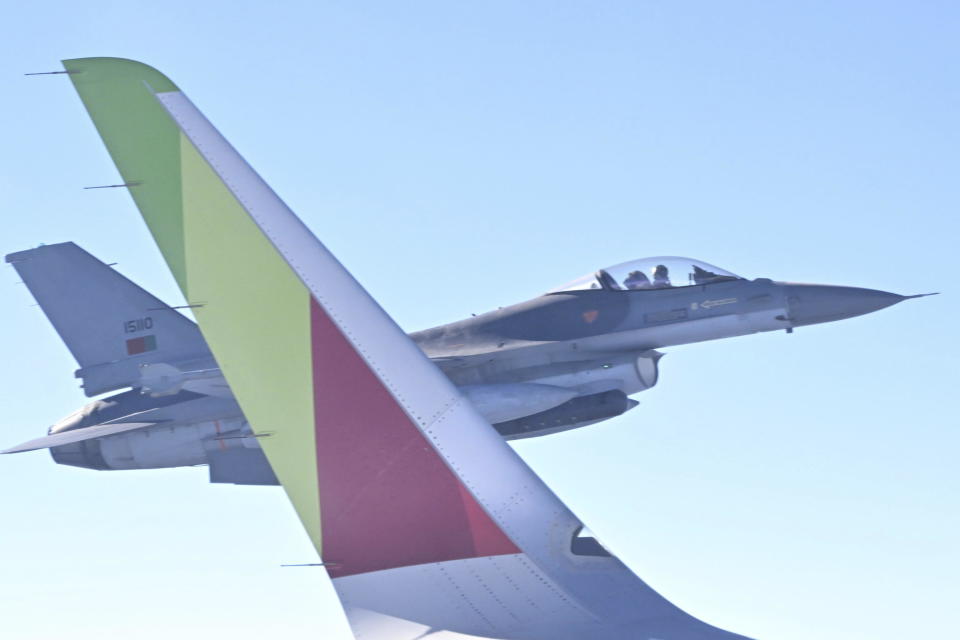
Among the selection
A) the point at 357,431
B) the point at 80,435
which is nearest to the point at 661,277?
the point at 80,435

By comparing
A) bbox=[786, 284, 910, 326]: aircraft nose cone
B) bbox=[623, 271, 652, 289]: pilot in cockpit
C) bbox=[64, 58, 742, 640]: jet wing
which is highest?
bbox=[623, 271, 652, 289]: pilot in cockpit

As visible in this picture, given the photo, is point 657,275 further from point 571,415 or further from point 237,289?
point 237,289

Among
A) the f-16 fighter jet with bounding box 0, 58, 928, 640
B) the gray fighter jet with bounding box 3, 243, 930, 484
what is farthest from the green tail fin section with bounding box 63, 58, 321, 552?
the gray fighter jet with bounding box 3, 243, 930, 484

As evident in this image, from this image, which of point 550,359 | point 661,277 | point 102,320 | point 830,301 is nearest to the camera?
point 830,301

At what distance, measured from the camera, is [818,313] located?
21281mm

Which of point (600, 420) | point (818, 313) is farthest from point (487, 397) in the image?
point (818, 313)

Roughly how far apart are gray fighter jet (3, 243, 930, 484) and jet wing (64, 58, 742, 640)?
14.2 m

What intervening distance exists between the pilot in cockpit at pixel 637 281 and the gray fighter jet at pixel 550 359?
21 mm

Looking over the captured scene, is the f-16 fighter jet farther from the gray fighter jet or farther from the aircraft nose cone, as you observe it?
the aircraft nose cone

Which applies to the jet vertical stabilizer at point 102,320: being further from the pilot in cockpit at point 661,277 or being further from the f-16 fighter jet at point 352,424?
the f-16 fighter jet at point 352,424

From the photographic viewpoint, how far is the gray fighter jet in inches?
808

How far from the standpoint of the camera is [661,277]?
21.7m

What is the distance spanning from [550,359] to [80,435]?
750cm

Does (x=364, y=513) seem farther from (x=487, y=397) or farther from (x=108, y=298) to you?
(x=108, y=298)
